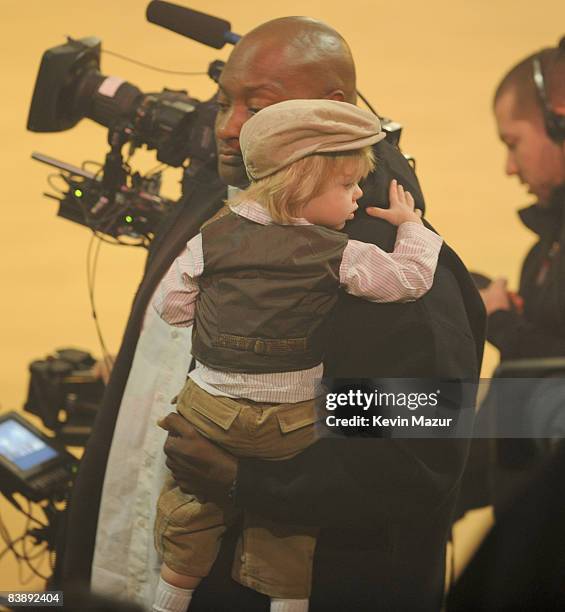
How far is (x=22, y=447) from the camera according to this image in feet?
8.73

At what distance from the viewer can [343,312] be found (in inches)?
89.0

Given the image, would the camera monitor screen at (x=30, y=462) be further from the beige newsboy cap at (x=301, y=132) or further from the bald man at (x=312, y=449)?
the beige newsboy cap at (x=301, y=132)

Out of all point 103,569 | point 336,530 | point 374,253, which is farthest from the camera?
point 103,569

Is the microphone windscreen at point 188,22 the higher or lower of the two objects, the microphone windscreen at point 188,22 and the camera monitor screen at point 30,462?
the higher

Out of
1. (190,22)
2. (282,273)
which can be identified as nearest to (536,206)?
(282,273)

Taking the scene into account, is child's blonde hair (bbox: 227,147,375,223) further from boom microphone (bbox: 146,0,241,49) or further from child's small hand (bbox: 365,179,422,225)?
boom microphone (bbox: 146,0,241,49)

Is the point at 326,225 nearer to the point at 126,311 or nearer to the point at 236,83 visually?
the point at 236,83

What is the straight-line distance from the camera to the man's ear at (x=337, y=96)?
2266 mm

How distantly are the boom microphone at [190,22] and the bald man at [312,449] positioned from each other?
14 centimetres

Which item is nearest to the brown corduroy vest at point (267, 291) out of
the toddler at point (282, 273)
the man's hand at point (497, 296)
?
the toddler at point (282, 273)

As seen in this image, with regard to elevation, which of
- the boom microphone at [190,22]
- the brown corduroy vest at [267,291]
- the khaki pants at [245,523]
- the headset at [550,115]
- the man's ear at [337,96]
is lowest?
the khaki pants at [245,523]

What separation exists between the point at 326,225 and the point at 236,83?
0.35 m

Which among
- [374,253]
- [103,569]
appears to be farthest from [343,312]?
[103,569]

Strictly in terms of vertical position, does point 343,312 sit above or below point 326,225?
below
